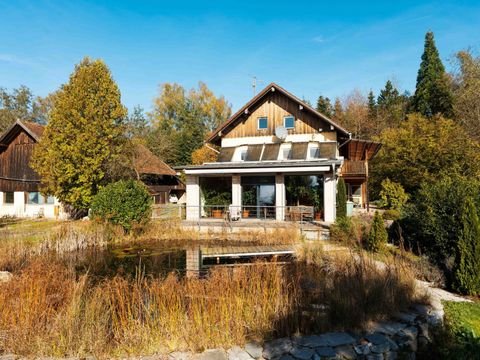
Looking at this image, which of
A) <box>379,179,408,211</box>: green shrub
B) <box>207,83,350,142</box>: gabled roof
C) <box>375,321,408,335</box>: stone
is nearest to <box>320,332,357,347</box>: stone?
<box>375,321,408,335</box>: stone

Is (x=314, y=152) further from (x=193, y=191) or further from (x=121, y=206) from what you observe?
(x=121, y=206)

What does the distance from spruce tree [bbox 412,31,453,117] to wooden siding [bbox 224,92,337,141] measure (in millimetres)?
22475

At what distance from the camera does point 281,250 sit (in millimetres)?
11875

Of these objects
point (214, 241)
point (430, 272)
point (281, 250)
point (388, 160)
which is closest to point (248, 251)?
point (281, 250)

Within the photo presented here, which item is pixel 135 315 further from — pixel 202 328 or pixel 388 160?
pixel 388 160

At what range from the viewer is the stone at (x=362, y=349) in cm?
411

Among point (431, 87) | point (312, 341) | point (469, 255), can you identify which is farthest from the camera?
point (431, 87)

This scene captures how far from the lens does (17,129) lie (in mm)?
24406

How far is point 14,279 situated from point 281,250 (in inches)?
331

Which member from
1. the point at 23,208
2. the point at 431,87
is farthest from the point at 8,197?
the point at 431,87

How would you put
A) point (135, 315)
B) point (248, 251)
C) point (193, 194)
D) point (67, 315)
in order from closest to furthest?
1. point (67, 315)
2. point (135, 315)
3. point (248, 251)
4. point (193, 194)

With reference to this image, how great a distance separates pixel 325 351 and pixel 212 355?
1.43 meters

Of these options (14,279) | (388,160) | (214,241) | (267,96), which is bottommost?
(214,241)

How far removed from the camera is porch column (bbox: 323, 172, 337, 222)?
17.0m
